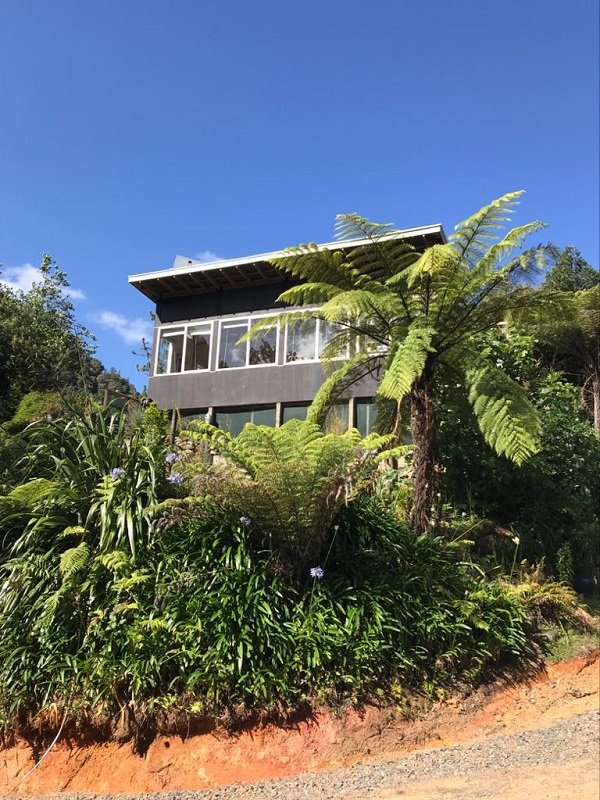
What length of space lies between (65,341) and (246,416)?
855 cm

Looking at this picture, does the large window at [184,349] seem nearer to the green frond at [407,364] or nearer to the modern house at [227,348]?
the modern house at [227,348]

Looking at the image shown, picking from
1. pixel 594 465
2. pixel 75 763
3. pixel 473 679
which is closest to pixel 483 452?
pixel 594 465

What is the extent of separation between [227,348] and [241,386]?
4.46ft

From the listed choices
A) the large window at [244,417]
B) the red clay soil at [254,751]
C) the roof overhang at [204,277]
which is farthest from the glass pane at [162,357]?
the red clay soil at [254,751]

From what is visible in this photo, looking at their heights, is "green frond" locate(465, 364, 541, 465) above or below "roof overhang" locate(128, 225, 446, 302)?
below

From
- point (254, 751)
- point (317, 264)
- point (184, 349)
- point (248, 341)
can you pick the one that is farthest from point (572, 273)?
point (254, 751)

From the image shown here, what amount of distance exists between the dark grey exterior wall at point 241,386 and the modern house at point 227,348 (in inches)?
1.1

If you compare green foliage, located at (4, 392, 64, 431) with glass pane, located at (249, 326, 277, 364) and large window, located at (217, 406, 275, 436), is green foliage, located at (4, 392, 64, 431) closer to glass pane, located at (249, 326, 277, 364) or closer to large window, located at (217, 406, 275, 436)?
large window, located at (217, 406, 275, 436)

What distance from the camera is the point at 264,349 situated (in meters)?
16.4

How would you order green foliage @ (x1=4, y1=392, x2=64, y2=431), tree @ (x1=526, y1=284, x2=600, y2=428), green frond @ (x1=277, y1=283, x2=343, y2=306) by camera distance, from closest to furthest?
1. green frond @ (x1=277, y1=283, x2=343, y2=306)
2. green foliage @ (x1=4, y1=392, x2=64, y2=431)
3. tree @ (x1=526, y1=284, x2=600, y2=428)

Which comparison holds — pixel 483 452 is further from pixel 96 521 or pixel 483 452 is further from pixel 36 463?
pixel 36 463

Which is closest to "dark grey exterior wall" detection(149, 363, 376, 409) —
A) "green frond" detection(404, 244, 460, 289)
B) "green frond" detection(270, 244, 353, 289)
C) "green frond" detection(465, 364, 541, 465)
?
"green frond" detection(270, 244, 353, 289)

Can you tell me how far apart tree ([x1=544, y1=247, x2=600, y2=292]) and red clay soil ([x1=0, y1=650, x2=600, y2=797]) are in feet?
47.3

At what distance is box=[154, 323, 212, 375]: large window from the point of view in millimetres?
17047
